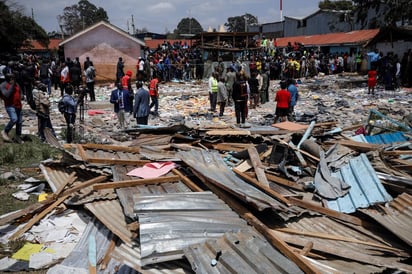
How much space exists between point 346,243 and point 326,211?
24.0 inches

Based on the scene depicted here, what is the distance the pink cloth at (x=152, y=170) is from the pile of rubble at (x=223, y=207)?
3cm

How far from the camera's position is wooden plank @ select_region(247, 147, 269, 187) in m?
5.15

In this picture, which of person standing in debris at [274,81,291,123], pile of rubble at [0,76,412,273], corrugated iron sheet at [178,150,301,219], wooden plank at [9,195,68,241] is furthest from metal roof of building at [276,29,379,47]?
wooden plank at [9,195,68,241]

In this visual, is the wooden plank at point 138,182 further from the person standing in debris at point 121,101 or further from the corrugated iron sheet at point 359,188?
the person standing in debris at point 121,101

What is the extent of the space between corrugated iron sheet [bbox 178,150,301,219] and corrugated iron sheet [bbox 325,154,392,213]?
697mm

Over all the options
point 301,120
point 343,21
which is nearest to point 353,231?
point 301,120

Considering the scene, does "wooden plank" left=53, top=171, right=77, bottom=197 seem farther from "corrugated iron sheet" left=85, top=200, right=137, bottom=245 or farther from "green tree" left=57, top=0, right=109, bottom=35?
"green tree" left=57, top=0, right=109, bottom=35

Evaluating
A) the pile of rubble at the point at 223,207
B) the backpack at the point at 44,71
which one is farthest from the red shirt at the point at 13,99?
the backpack at the point at 44,71

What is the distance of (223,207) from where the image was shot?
4.42m

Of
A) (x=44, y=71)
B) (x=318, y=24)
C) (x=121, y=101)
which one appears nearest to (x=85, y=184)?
(x=121, y=101)

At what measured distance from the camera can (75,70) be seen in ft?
49.3

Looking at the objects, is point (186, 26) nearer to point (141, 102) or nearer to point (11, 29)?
point (11, 29)

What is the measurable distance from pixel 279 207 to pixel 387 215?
129cm

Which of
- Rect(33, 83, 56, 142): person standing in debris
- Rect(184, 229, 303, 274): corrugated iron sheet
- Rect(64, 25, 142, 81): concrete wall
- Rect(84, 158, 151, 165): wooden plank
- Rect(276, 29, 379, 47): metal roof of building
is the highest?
Rect(276, 29, 379, 47): metal roof of building
